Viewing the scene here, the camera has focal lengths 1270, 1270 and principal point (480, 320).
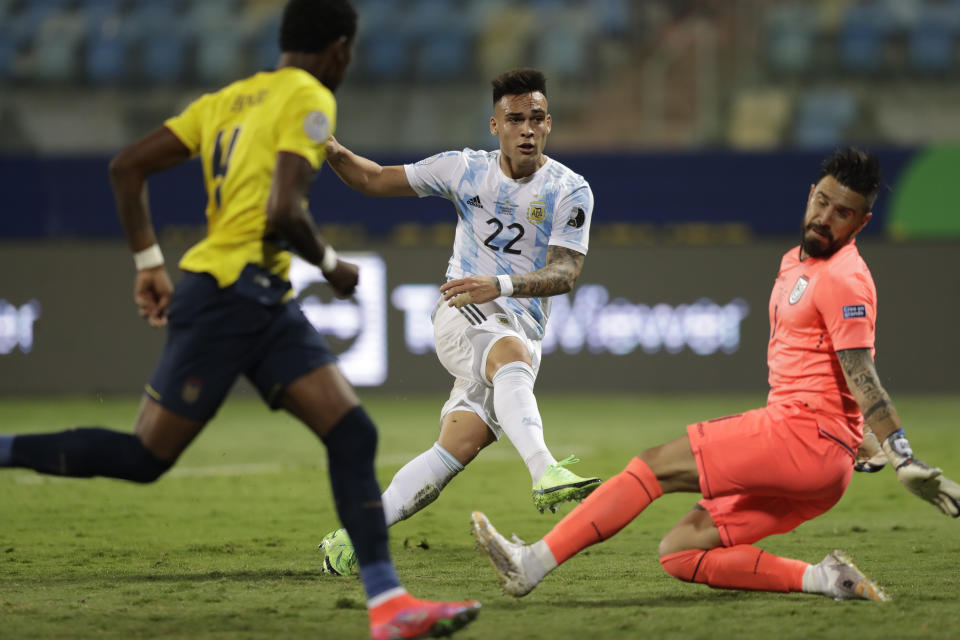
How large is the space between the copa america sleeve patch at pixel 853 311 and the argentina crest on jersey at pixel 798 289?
22 centimetres

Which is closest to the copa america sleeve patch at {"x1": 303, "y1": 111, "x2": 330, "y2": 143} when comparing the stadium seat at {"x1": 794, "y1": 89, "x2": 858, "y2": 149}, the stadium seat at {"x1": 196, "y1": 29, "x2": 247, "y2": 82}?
the stadium seat at {"x1": 794, "y1": 89, "x2": 858, "y2": 149}

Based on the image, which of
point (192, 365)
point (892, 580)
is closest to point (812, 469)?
point (892, 580)

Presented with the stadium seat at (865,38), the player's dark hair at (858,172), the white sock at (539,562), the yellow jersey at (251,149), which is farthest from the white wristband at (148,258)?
the stadium seat at (865,38)

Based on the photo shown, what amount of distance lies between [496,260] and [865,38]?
1191 centimetres

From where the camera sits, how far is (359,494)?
14.0 feet

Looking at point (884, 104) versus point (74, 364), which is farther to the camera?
point (884, 104)

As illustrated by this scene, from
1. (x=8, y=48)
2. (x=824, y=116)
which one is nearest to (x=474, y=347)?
(x=824, y=116)

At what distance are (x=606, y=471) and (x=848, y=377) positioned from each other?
447 centimetres

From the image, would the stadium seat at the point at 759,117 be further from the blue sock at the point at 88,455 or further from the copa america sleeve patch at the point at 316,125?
the blue sock at the point at 88,455

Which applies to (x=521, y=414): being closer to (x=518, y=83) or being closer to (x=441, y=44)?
(x=518, y=83)

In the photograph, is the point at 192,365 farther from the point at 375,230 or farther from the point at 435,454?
the point at 375,230

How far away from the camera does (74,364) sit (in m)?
14.3

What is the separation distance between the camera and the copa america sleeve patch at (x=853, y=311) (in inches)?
178

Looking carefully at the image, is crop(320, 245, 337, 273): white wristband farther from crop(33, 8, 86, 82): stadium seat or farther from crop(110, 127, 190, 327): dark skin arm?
crop(33, 8, 86, 82): stadium seat
